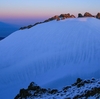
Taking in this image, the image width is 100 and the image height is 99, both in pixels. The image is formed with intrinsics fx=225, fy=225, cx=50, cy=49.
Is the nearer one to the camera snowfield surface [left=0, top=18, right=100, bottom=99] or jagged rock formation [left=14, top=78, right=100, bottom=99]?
jagged rock formation [left=14, top=78, right=100, bottom=99]

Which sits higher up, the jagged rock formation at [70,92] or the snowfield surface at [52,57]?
the snowfield surface at [52,57]

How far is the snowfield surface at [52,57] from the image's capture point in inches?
558

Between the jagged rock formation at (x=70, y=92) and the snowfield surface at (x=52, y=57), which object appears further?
the snowfield surface at (x=52, y=57)

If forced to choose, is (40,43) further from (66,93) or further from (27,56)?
(66,93)

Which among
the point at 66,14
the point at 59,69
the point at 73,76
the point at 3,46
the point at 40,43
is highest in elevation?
the point at 66,14

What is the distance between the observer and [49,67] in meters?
15.6

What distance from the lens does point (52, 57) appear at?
53.7 feet

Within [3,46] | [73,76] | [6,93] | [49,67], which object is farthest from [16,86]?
[3,46]

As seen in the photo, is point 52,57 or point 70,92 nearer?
point 70,92

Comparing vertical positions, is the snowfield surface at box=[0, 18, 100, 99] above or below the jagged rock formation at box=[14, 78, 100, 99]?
above

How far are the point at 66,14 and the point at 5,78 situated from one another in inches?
560

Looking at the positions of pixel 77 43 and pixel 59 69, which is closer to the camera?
pixel 59 69

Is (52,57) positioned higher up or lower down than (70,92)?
higher up

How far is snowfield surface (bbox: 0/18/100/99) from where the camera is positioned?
14.2m
